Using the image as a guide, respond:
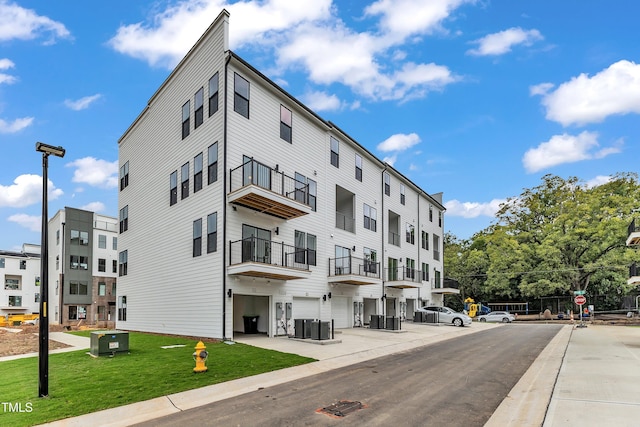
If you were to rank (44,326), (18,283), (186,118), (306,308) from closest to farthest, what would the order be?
(44,326) < (186,118) < (306,308) < (18,283)

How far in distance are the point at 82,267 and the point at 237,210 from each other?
4069 cm

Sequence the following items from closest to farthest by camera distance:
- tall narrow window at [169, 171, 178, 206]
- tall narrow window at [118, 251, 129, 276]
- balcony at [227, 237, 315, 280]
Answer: balcony at [227, 237, 315, 280] → tall narrow window at [169, 171, 178, 206] → tall narrow window at [118, 251, 129, 276]

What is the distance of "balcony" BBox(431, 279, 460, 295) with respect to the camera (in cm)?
4038

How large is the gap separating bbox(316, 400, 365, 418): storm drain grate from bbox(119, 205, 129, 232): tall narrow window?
23.2 metres

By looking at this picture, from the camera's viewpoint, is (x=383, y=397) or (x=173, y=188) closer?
(x=383, y=397)

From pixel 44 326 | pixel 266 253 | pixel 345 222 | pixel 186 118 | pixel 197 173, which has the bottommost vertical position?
pixel 44 326

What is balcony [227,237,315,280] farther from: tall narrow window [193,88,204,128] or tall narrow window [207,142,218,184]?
tall narrow window [193,88,204,128]

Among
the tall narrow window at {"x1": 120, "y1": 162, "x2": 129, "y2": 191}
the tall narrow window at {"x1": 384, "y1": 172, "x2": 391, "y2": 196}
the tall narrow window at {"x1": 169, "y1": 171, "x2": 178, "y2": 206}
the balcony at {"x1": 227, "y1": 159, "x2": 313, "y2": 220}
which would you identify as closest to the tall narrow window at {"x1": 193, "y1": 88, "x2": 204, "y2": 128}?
the tall narrow window at {"x1": 169, "y1": 171, "x2": 178, "y2": 206}

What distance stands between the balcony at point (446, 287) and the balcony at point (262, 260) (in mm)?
23136

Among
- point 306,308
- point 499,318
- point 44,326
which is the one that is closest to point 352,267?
point 306,308

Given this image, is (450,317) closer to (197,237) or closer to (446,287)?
(446,287)

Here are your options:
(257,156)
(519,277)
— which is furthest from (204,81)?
(519,277)

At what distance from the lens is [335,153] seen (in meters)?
26.2

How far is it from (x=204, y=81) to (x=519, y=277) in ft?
142
